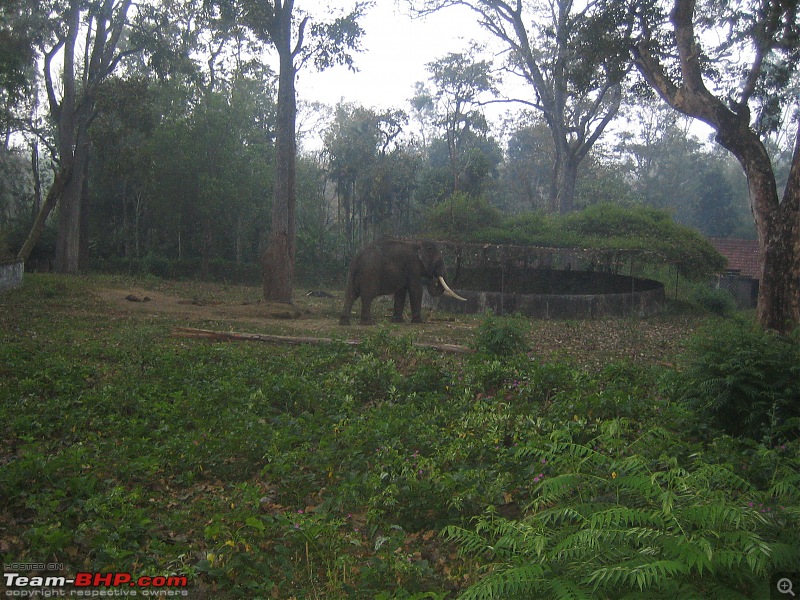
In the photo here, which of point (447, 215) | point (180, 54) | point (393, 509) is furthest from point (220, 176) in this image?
point (393, 509)

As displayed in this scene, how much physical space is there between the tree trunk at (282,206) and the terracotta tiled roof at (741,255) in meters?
21.4

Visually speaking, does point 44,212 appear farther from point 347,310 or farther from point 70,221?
point 347,310

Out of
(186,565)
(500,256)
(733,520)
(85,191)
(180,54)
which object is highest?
(180,54)

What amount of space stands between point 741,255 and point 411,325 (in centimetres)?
2428

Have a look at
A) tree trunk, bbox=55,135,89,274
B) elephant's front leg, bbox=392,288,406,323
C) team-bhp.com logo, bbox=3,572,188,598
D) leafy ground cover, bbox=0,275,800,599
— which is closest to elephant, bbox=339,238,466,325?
elephant's front leg, bbox=392,288,406,323

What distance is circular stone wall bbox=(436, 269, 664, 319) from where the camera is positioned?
743 inches

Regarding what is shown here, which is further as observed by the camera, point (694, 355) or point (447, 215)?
point (447, 215)

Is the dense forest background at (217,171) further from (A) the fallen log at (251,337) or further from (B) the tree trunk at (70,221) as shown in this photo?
(A) the fallen log at (251,337)

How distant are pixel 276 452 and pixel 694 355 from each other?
14.5ft

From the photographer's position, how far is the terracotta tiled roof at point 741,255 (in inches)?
1318

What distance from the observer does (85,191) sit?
30703 millimetres

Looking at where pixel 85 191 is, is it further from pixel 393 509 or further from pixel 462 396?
pixel 393 509

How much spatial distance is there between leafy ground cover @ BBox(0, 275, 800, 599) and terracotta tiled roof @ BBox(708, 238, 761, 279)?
81.4 ft

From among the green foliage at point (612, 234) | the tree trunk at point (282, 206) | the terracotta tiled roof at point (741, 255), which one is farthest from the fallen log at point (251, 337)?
the terracotta tiled roof at point (741, 255)
